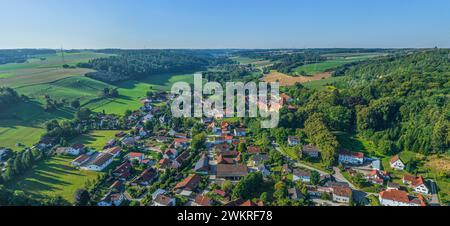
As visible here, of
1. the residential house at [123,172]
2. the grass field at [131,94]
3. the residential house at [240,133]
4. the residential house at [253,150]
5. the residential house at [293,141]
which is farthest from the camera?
the grass field at [131,94]

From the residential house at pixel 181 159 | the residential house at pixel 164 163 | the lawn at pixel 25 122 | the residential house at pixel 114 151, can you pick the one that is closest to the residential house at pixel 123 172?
the residential house at pixel 164 163

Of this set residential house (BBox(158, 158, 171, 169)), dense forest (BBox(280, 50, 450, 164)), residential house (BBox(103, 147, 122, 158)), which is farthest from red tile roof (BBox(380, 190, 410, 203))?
residential house (BBox(103, 147, 122, 158))

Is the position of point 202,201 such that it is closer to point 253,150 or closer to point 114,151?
point 253,150

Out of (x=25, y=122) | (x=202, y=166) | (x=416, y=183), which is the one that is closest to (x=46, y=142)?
(x=25, y=122)

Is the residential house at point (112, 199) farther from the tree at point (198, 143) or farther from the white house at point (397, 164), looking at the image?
the white house at point (397, 164)
